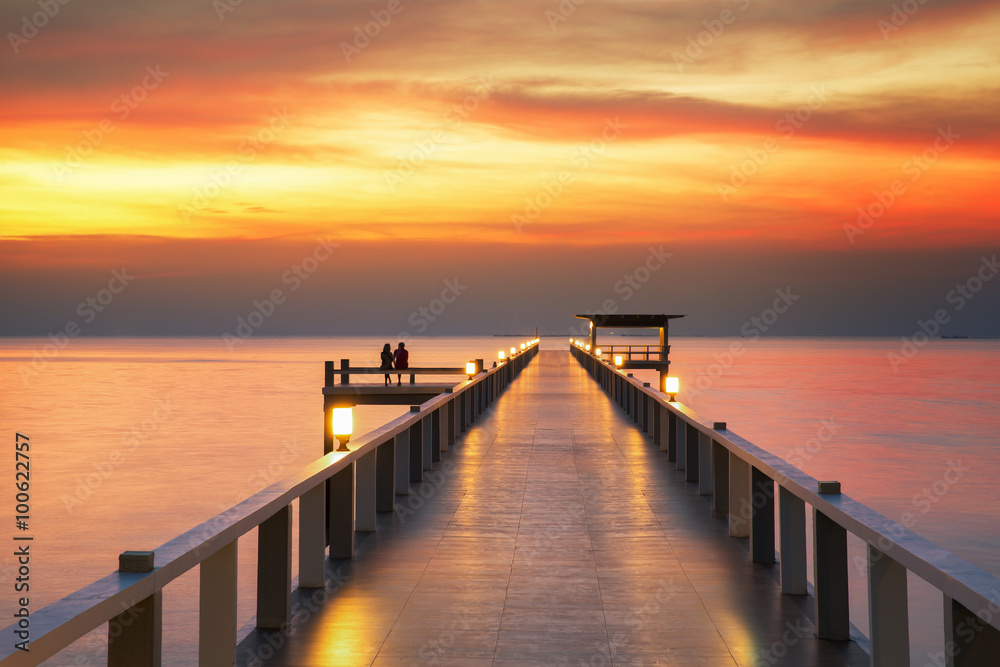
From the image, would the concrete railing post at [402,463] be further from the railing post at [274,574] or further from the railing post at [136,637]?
the railing post at [136,637]

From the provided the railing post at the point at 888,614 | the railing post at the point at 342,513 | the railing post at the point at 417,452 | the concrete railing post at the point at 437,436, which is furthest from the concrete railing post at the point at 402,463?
the railing post at the point at 888,614

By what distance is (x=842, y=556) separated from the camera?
489 centimetres

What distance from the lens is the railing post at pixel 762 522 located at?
6.61 m

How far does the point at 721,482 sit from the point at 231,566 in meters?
5.29

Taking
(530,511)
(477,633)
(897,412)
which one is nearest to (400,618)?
(477,633)

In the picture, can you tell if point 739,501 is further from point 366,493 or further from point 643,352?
point 643,352

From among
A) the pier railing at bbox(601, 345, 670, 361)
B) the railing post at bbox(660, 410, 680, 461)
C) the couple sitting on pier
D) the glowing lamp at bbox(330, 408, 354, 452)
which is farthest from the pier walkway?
the pier railing at bbox(601, 345, 670, 361)

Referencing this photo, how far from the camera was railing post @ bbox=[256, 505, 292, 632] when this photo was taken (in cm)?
501

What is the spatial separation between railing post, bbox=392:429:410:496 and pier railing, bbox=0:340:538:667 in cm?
1

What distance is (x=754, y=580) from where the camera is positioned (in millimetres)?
6211

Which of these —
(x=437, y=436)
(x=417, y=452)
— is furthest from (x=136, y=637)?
(x=437, y=436)

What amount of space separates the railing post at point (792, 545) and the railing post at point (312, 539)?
284cm

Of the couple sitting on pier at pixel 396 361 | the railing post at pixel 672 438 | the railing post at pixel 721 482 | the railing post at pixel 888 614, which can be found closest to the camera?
the railing post at pixel 888 614

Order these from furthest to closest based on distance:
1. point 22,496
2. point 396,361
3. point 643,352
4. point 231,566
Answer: point 643,352, point 396,361, point 22,496, point 231,566
